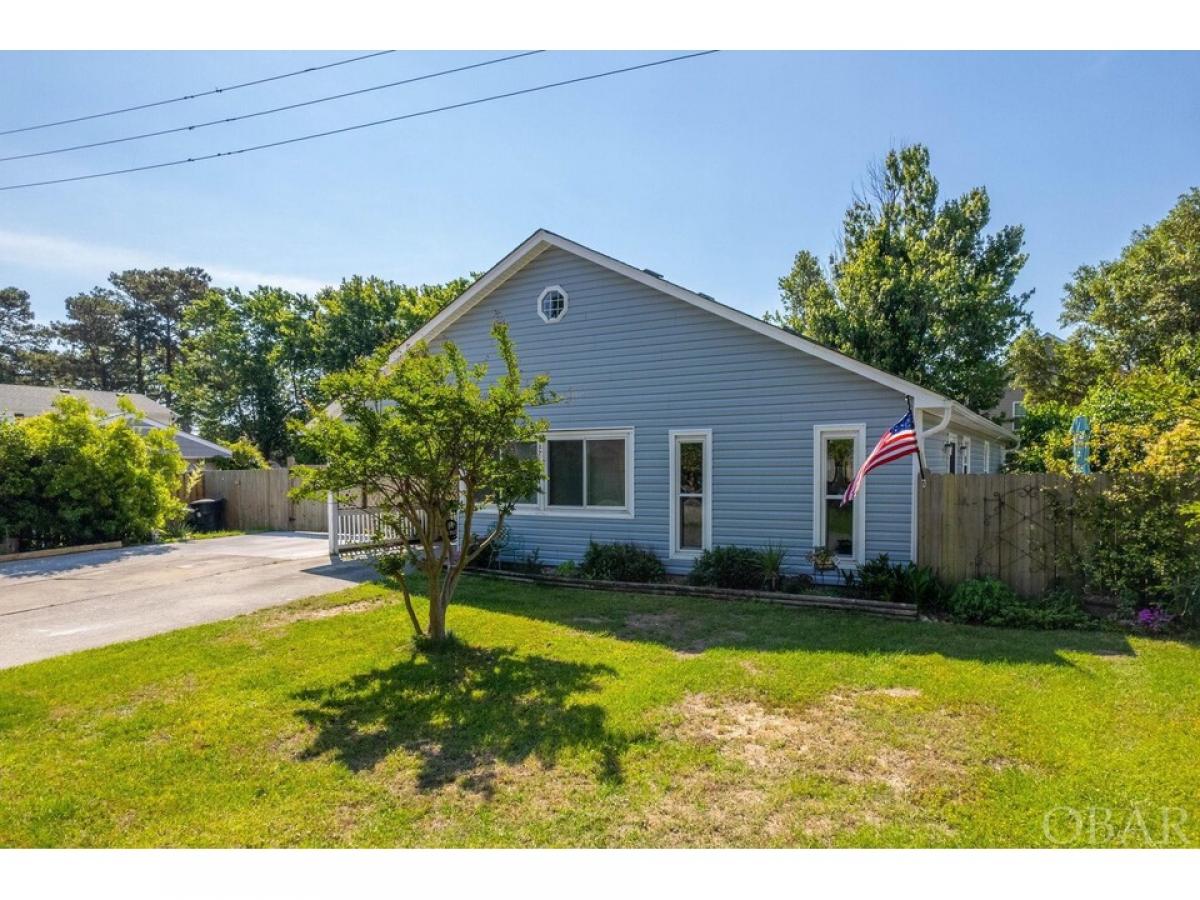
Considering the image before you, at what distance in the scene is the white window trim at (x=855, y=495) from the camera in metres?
8.45

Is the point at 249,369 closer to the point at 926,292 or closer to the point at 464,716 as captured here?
the point at 926,292

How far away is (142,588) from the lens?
9539 mm

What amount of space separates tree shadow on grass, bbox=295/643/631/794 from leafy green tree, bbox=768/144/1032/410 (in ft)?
52.2

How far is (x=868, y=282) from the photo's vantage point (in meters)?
18.4

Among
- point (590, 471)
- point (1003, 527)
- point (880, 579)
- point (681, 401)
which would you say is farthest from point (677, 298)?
point (1003, 527)

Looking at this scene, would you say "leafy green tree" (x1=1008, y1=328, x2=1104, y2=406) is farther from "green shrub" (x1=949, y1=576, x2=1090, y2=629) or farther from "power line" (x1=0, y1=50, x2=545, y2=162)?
"power line" (x1=0, y1=50, x2=545, y2=162)

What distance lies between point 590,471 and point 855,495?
13.6ft

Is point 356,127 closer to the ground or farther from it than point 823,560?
farther from it

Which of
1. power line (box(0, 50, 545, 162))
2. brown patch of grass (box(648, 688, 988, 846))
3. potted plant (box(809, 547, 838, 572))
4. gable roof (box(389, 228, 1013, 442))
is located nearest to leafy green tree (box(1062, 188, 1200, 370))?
gable roof (box(389, 228, 1013, 442))

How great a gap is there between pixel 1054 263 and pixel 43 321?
59814 mm

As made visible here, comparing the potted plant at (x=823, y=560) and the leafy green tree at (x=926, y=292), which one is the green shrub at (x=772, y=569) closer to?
the potted plant at (x=823, y=560)

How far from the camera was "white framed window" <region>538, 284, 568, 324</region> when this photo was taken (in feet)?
34.5

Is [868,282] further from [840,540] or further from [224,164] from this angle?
[224,164]

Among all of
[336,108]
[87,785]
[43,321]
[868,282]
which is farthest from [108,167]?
[43,321]
